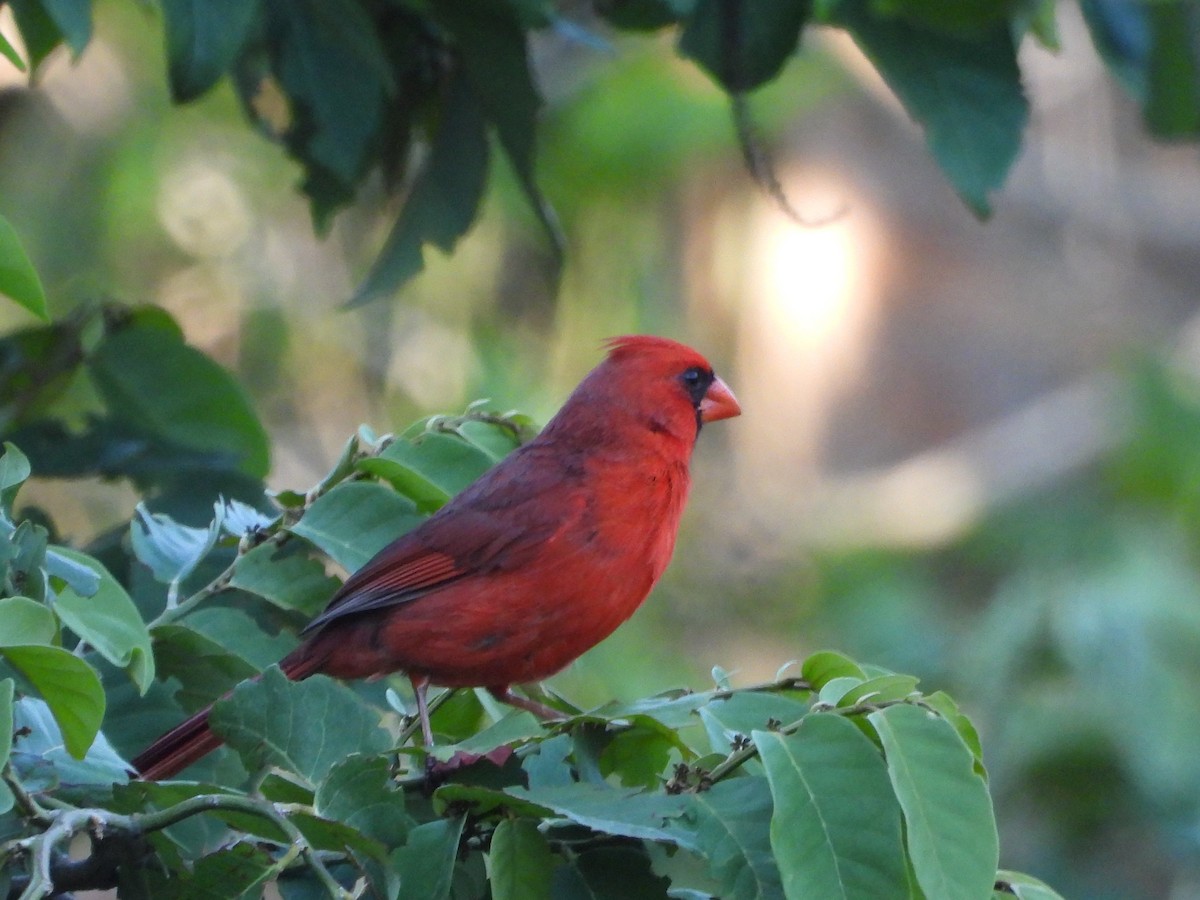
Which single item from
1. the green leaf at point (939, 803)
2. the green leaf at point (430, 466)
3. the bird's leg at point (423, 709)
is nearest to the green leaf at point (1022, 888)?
the green leaf at point (939, 803)

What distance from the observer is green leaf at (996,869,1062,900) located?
5.80 feet

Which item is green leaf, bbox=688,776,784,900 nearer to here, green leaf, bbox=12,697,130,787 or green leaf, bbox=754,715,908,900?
green leaf, bbox=754,715,908,900

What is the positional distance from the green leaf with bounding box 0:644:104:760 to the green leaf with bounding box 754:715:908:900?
27.4 inches

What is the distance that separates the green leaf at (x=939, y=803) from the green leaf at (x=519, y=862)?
382 millimetres

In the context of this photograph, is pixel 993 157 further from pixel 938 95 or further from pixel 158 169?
pixel 158 169

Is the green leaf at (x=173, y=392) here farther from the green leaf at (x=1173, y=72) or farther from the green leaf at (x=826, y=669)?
the green leaf at (x=1173, y=72)

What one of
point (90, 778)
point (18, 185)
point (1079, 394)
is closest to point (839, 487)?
point (1079, 394)

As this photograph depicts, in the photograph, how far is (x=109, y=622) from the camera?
1.69 m

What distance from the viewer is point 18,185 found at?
25.3ft

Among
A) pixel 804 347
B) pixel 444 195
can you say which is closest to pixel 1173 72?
pixel 444 195

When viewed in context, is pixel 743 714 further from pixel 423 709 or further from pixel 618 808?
pixel 423 709

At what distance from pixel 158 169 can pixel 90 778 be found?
635 centimetres

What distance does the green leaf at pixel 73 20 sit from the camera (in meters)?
2.50

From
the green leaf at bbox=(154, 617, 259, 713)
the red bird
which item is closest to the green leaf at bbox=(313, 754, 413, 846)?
the green leaf at bbox=(154, 617, 259, 713)
